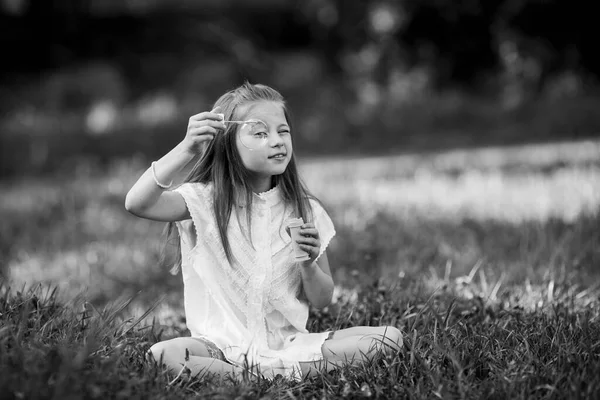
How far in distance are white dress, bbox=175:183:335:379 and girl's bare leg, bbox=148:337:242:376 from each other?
115 mm

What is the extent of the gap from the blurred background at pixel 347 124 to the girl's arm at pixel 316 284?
0.69 m

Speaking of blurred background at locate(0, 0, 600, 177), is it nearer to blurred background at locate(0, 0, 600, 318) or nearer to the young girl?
blurred background at locate(0, 0, 600, 318)

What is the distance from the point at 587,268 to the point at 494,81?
8.54 metres

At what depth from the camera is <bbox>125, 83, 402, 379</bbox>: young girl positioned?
243cm

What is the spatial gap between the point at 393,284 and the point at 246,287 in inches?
36.5

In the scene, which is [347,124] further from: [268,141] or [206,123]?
[206,123]

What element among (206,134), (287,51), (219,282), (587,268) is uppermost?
(287,51)

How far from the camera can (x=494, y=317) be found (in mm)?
2725

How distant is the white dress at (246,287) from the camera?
2.48m

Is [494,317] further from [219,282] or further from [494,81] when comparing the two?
[494,81]

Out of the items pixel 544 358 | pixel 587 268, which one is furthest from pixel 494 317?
pixel 587 268

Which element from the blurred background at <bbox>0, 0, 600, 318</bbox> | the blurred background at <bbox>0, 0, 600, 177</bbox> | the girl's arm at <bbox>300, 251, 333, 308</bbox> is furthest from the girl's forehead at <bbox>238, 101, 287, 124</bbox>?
the blurred background at <bbox>0, 0, 600, 177</bbox>

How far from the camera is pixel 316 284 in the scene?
8.28 ft

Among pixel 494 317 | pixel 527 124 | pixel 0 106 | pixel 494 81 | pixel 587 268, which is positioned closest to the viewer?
pixel 494 317
